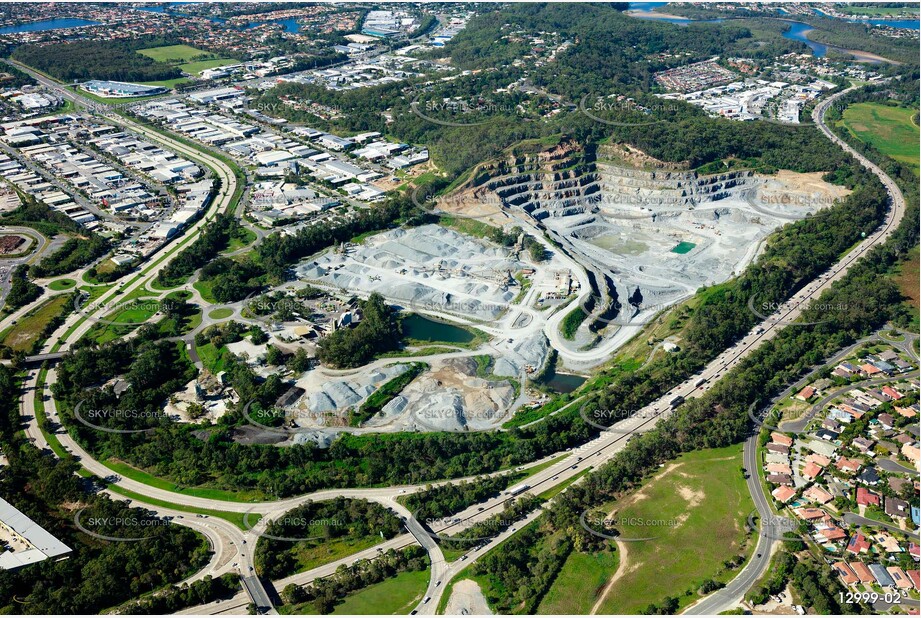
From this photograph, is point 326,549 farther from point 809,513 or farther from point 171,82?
point 171,82

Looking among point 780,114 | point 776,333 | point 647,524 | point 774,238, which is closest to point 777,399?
point 776,333

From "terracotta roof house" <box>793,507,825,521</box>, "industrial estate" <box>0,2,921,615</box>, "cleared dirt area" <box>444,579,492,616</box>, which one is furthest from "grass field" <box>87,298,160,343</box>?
"terracotta roof house" <box>793,507,825,521</box>

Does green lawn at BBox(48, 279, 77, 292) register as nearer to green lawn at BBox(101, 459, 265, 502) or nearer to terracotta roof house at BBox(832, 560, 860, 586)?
green lawn at BBox(101, 459, 265, 502)

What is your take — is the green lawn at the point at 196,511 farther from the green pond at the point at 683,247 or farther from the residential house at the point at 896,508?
the green pond at the point at 683,247

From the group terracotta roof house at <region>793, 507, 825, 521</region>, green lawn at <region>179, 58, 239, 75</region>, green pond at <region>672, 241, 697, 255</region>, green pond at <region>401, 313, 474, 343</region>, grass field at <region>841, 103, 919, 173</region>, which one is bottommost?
terracotta roof house at <region>793, 507, 825, 521</region>

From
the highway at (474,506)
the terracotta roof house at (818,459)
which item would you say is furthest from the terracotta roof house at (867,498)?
the highway at (474,506)

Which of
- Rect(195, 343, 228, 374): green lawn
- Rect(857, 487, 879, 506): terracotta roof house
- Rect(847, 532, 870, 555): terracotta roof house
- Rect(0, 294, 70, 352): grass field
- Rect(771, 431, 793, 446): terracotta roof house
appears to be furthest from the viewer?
Rect(0, 294, 70, 352): grass field

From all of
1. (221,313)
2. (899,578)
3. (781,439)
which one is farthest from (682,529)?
(221,313)
